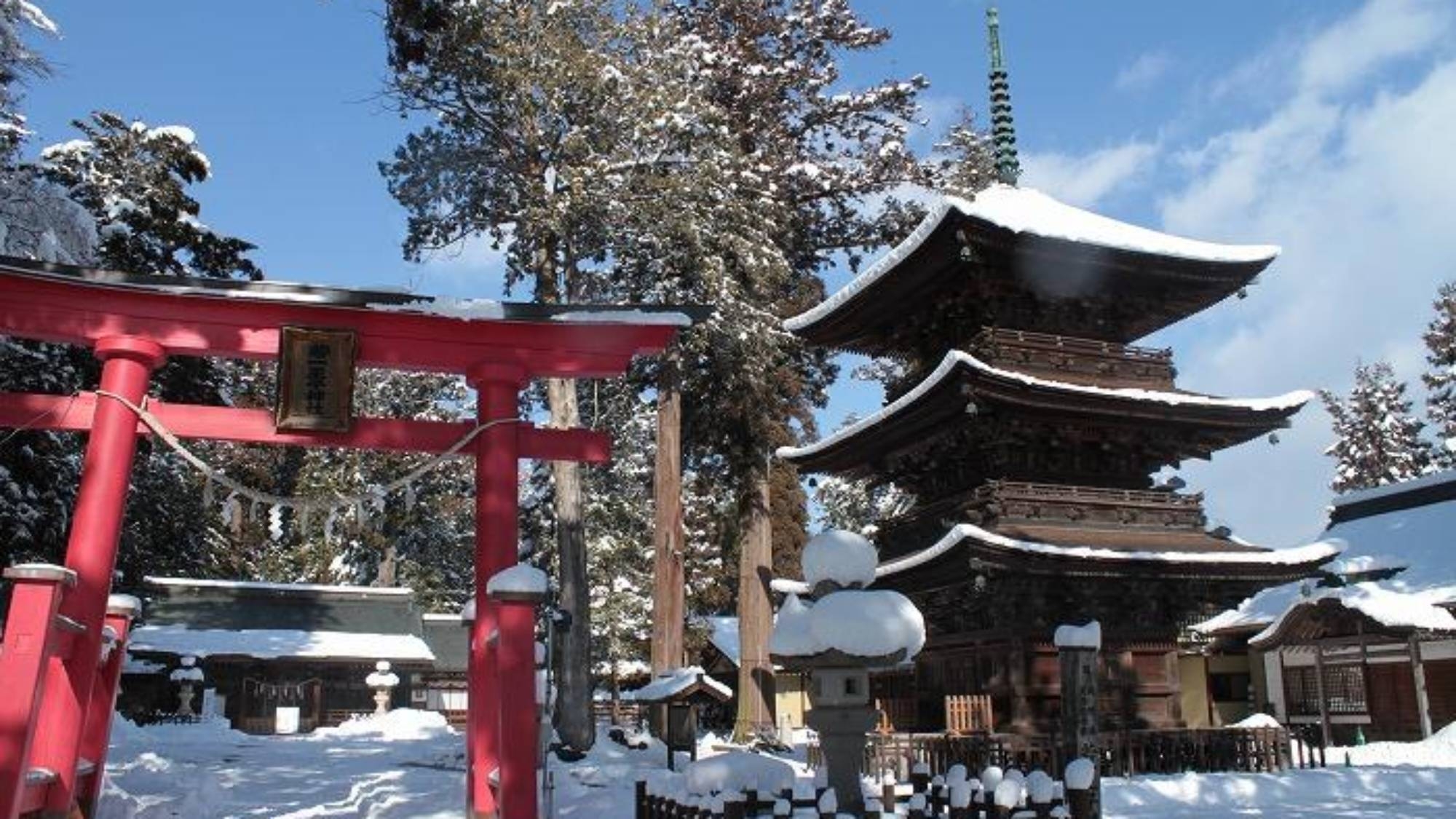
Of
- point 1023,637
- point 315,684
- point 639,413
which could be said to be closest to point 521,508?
point 639,413

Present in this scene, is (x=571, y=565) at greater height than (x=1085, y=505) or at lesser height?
lesser

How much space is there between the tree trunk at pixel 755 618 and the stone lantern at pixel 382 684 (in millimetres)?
12380

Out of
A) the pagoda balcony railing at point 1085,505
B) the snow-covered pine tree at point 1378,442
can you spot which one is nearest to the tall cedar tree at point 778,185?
the pagoda balcony railing at point 1085,505

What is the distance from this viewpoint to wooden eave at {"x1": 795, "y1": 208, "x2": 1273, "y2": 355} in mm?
17625

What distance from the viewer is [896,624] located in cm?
775

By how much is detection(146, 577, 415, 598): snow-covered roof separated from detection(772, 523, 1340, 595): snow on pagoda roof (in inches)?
1000

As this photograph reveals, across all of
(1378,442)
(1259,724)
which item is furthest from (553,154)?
(1378,442)

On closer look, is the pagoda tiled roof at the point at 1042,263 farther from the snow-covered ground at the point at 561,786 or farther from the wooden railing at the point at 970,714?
the snow-covered ground at the point at 561,786

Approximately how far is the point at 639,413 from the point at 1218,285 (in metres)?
24.2

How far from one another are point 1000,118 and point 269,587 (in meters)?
28.4

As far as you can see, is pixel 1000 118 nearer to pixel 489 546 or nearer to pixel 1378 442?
pixel 489 546

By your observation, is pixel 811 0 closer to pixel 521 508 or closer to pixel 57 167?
pixel 57 167

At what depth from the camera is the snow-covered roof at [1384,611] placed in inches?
787

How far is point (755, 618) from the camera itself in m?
25.8
